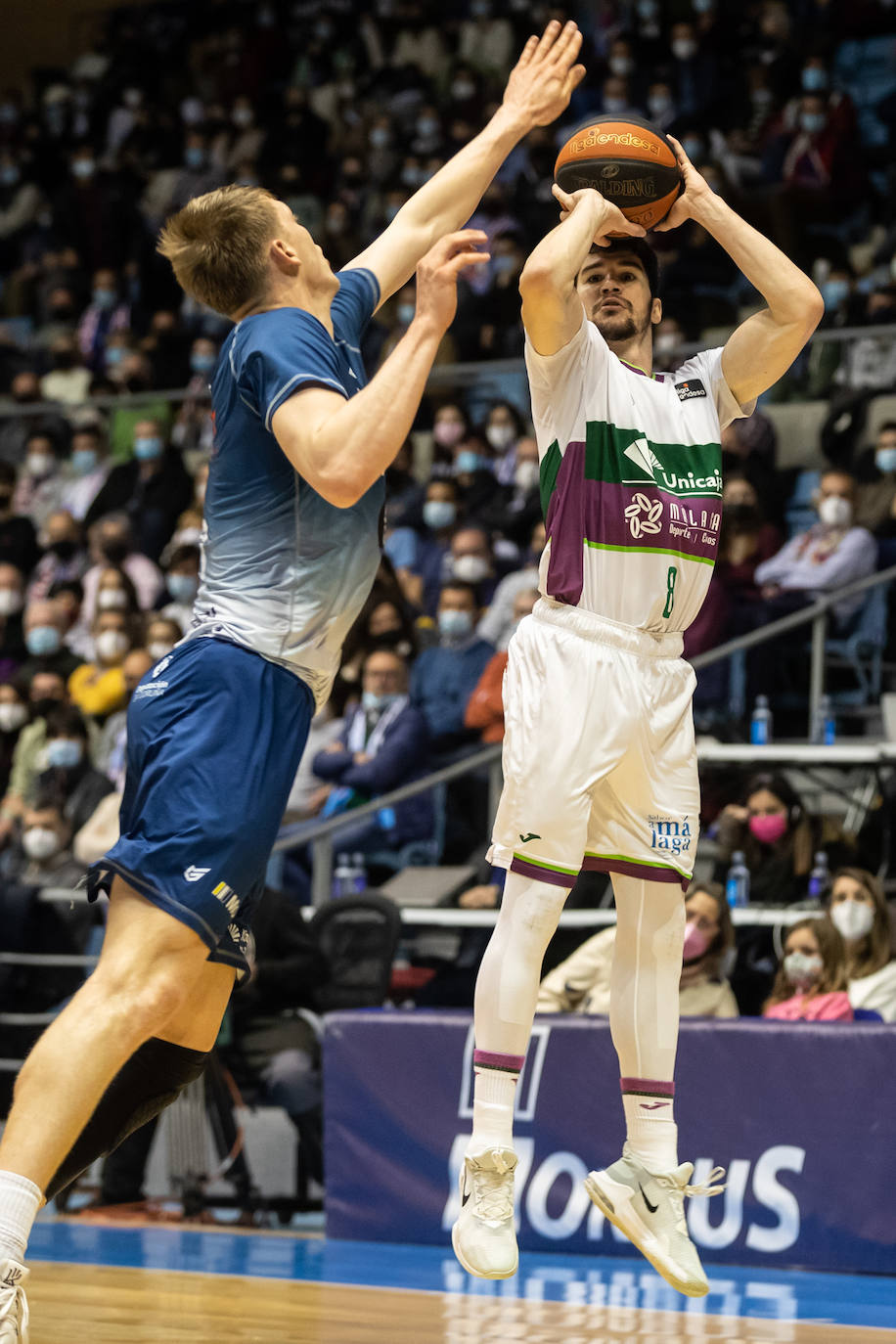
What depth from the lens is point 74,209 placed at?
1794cm

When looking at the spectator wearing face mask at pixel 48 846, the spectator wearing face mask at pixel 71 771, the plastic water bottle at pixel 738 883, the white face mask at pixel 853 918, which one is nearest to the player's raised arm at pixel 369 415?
the white face mask at pixel 853 918

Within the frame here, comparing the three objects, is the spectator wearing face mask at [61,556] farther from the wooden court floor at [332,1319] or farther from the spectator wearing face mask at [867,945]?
the wooden court floor at [332,1319]

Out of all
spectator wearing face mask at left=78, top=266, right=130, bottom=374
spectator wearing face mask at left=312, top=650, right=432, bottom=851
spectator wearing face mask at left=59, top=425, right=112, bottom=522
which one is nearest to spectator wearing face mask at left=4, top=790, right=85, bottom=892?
spectator wearing face mask at left=312, top=650, right=432, bottom=851

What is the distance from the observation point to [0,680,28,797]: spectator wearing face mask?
40.5ft

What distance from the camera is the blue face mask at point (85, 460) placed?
14.8 m

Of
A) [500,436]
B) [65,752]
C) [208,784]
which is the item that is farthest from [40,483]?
[208,784]

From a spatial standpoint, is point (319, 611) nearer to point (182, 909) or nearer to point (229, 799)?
point (229, 799)

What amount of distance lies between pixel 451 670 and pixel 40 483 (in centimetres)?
589

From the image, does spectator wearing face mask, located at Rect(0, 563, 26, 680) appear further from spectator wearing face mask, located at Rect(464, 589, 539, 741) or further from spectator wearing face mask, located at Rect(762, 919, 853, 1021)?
spectator wearing face mask, located at Rect(762, 919, 853, 1021)

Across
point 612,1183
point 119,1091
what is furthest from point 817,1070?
point 119,1091

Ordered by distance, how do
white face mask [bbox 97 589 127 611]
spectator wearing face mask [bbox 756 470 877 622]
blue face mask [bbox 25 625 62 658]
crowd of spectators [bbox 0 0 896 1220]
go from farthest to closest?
blue face mask [bbox 25 625 62 658]
white face mask [bbox 97 589 127 611]
spectator wearing face mask [bbox 756 470 877 622]
crowd of spectators [bbox 0 0 896 1220]

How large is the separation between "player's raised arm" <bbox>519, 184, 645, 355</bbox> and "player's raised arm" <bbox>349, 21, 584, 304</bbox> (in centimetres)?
20

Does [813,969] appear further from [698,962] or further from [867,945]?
[698,962]

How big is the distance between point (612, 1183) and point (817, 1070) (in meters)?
2.26
